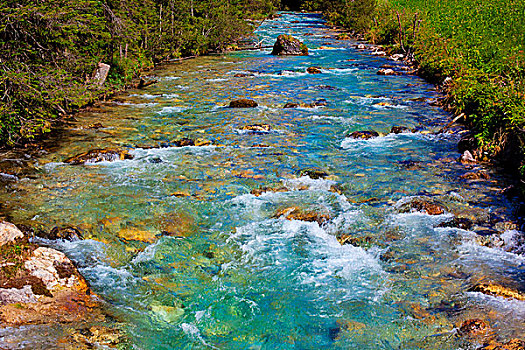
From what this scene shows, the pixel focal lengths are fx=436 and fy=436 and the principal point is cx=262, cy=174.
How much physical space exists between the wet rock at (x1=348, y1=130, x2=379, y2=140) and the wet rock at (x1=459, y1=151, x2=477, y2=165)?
8.12 feet

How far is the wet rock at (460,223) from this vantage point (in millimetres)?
6659

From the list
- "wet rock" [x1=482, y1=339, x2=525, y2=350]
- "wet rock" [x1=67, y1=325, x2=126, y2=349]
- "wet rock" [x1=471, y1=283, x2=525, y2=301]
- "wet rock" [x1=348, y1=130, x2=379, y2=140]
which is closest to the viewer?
"wet rock" [x1=67, y1=325, x2=126, y2=349]

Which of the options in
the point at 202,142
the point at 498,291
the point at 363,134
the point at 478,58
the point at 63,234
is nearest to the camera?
the point at 498,291

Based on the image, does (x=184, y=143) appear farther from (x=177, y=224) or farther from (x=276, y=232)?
(x=276, y=232)

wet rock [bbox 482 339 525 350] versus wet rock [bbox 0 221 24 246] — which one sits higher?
wet rock [bbox 0 221 24 246]

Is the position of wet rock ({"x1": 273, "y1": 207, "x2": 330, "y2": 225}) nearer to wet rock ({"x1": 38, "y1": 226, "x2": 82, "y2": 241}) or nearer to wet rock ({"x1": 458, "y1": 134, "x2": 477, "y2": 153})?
wet rock ({"x1": 38, "y1": 226, "x2": 82, "y2": 241})

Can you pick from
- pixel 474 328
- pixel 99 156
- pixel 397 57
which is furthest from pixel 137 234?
pixel 397 57

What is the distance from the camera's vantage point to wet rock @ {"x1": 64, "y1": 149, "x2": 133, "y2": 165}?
363 inches

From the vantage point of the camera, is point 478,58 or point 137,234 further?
point 478,58

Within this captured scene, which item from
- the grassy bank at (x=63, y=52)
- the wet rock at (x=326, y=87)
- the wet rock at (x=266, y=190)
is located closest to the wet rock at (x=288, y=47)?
the grassy bank at (x=63, y=52)

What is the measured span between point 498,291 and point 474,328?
808 mm

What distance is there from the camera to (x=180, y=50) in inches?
941

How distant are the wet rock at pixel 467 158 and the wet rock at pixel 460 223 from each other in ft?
9.20

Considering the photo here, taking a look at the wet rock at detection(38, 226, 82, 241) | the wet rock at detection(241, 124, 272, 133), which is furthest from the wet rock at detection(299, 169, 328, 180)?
the wet rock at detection(38, 226, 82, 241)
